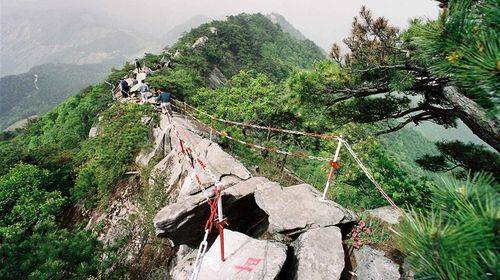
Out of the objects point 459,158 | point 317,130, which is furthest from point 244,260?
point 317,130

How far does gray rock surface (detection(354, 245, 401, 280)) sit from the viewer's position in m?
5.00

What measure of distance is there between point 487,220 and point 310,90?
230 inches

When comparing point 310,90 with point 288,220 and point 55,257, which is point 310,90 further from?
point 55,257

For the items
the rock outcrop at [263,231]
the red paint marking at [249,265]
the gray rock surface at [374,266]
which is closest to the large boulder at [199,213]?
the rock outcrop at [263,231]

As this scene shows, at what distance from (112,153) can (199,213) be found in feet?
33.5

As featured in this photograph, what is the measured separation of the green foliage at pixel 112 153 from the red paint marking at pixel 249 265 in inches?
448

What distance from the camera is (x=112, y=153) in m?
16.0

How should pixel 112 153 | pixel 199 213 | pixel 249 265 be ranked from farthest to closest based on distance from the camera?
pixel 112 153 < pixel 199 213 < pixel 249 265

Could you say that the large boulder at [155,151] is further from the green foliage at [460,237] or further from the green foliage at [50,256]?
the green foliage at [460,237]

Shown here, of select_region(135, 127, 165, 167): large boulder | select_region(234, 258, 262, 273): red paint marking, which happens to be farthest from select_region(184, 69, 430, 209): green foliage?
select_region(135, 127, 165, 167): large boulder

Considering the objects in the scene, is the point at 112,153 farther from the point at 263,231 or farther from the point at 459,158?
the point at 459,158

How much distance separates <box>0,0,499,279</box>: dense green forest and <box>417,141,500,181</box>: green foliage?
0.03 metres

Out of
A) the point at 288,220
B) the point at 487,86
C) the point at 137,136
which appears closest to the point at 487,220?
the point at 487,86

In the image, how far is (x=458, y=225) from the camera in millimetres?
2076
